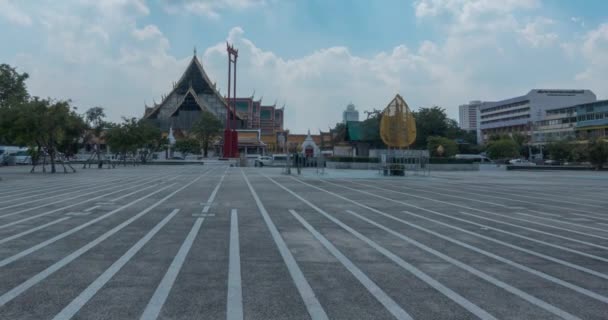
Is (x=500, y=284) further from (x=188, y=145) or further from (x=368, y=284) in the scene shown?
(x=188, y=145)

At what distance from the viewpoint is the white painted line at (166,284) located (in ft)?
14.1

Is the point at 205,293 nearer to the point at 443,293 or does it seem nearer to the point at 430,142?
the point at 443,293

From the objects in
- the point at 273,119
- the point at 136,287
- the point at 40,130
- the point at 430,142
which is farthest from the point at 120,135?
the point at 273,119

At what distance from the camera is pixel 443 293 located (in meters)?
4.95

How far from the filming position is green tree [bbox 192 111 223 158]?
69.7 meters

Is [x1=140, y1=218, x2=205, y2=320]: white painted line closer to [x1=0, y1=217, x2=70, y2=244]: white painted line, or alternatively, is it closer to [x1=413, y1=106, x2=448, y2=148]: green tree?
[x1=0, y1=217, x2=70, y2=244]: white painted line

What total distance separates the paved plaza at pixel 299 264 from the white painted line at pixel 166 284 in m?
0.02

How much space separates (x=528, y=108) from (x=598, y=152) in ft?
182

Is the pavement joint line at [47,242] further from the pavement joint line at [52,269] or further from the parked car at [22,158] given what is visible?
the parked car at [22,158]

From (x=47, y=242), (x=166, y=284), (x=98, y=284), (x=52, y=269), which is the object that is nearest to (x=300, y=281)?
(x=166, y=284)

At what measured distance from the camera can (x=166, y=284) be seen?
517cm

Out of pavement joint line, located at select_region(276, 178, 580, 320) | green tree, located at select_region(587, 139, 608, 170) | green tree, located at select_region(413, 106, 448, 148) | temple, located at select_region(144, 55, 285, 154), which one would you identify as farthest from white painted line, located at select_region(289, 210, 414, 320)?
temple, located at select_region(144, 55, 285, 154)

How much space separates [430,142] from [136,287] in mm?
51523

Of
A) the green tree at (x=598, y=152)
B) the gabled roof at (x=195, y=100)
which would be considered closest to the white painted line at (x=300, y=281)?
the green tree at (x=598, y=152)
